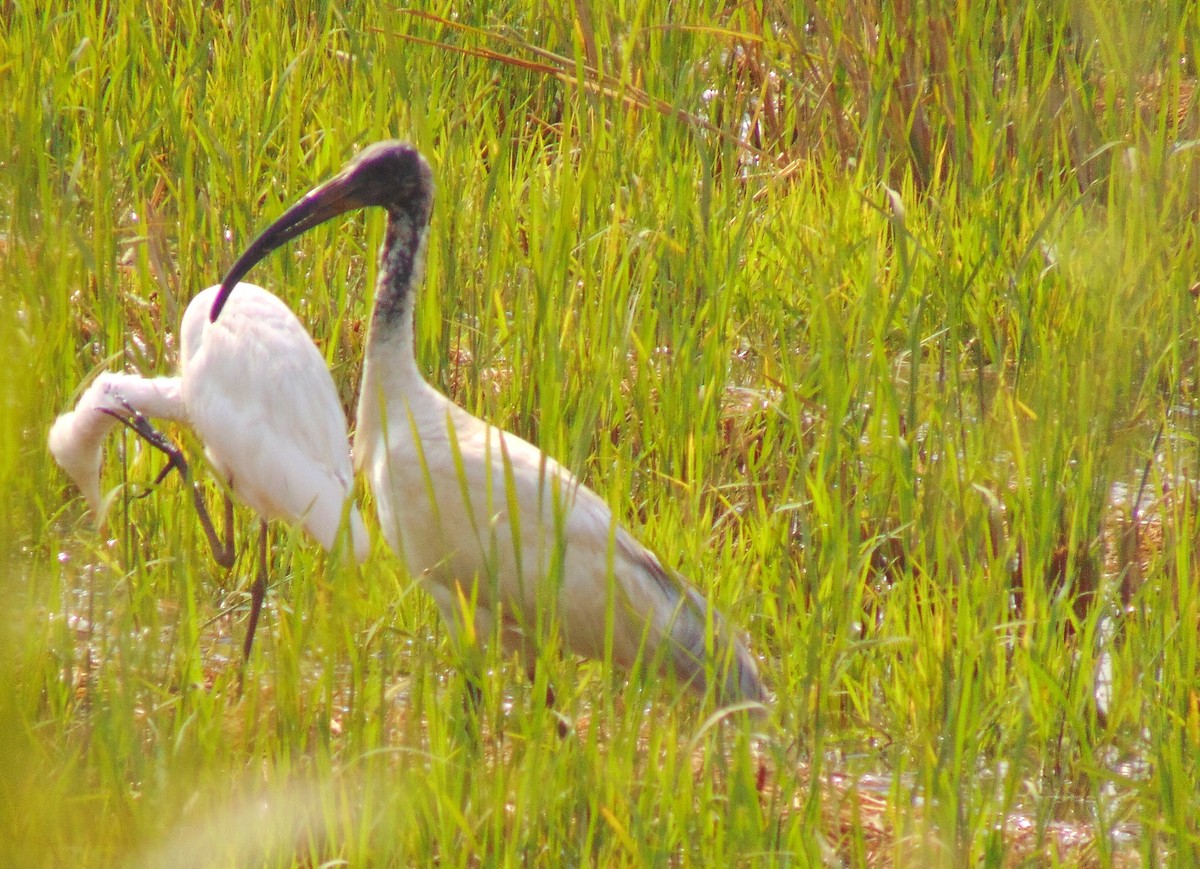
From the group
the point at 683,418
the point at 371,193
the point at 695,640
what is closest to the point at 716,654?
the point at 695,640

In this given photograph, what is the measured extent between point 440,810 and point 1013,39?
3.70m

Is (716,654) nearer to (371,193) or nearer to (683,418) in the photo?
(683,418)

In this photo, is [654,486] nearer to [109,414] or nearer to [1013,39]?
[109,414]

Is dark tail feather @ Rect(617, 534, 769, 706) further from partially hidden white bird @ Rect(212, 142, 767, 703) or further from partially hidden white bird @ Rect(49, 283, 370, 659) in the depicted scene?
partially hidden white bird @ Rect(49, 283, 370, 659)

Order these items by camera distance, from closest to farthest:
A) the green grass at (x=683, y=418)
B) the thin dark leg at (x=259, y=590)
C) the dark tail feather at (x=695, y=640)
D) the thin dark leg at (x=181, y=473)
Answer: the green grass at (x=683, y=418) → the dark tail feather at (x=695, y=640) → the thin dark leg at (x=259, y=590) → the thin dark leg at (x=181, y=473)

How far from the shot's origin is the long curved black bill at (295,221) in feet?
11.0

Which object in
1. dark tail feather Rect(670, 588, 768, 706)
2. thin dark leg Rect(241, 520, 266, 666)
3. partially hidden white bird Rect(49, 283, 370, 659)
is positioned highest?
partially hidden white bird Rect(49, 283, 370, 659)

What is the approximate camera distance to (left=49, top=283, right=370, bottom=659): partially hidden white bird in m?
3.24

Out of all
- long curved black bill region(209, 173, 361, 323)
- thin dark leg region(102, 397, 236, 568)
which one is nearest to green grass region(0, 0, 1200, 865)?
thin dark leg region(102, 397, 236, 568)

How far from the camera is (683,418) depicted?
11.7ft

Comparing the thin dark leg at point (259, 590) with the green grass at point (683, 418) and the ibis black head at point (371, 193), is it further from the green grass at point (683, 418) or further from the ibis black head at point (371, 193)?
the ibis black head at point (371, 193)

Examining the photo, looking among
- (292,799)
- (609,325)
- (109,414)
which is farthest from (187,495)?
(292,799)

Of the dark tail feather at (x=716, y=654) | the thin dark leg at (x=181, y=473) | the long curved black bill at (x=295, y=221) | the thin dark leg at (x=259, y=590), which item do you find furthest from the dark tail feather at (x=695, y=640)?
the long curved black bill at (x=295, y=221)

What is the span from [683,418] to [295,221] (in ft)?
3.00
